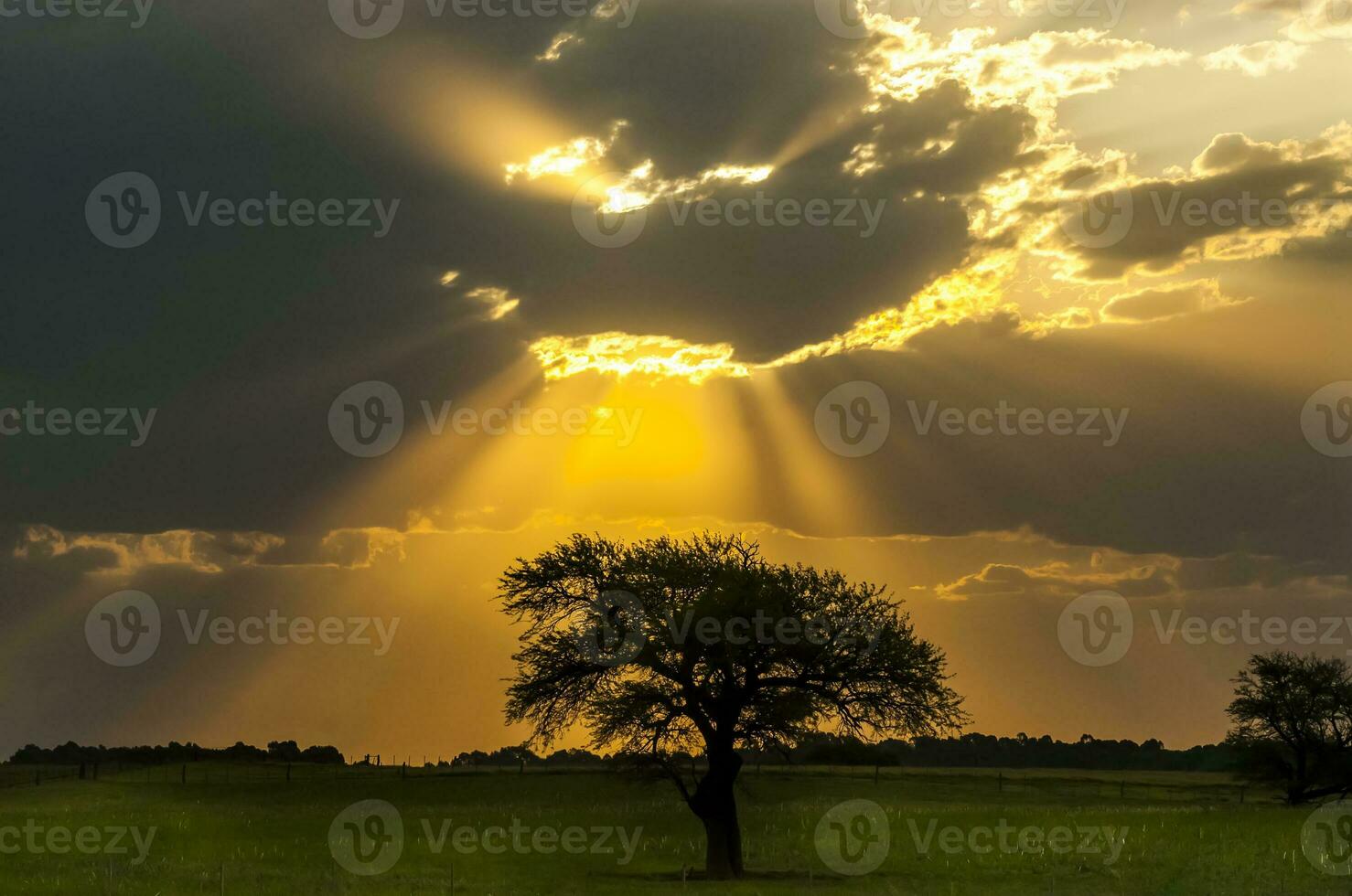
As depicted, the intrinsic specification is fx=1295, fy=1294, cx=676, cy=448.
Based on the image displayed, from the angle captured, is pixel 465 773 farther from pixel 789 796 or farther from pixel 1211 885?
pixel 1211 885

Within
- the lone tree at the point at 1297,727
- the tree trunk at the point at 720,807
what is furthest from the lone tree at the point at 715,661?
the lone tree at the point at 1297,727

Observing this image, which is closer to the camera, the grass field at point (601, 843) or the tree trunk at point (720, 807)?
the grass field at point (601, 843)

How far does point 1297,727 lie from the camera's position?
294 feet

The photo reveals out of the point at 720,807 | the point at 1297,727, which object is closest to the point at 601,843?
the point at 720,807

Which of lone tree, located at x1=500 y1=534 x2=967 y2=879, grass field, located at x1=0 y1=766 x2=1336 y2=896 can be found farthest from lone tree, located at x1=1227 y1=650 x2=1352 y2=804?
lone tree, located at x1=500 y1=534 x2=967 y2=879

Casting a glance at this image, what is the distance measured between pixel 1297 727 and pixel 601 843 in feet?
178

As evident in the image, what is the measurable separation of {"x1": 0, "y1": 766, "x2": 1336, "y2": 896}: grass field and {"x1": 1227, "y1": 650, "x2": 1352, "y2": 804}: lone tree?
33.5ft

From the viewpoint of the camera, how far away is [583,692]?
4934 cm

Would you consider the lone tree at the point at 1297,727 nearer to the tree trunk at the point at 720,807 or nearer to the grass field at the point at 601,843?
the grass field at the point at 601,843

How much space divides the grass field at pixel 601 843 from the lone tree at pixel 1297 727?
10.2 meters

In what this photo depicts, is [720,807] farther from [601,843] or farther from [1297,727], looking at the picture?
[1297,727]

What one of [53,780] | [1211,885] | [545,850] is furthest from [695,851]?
[53,780]

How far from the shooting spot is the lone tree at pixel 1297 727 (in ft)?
288

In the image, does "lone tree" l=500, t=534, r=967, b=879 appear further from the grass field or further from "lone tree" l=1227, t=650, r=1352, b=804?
"lone tree" l=1227, t=650, r=1352, b=804
